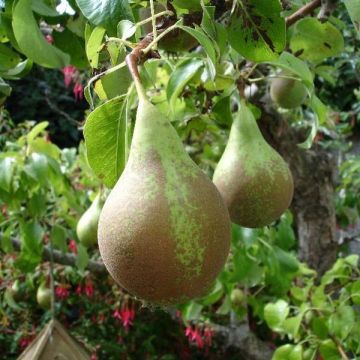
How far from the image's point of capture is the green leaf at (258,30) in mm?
595

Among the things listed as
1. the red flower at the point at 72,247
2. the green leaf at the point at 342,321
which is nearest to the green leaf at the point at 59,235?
the red flower at the point at 72,247

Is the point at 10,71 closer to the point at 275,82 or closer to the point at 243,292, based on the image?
the point at 275,82

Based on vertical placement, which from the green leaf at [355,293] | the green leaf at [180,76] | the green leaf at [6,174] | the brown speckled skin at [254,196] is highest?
the green leaf at [180,76]

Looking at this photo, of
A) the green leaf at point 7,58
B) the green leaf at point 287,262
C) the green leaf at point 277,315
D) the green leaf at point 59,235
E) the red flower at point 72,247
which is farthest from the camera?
the red flower at point 72,247

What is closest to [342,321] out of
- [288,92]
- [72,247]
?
[288,92]

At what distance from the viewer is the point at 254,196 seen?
0.65 m

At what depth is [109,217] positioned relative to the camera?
461mm

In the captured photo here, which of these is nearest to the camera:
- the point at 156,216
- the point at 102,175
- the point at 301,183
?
the point at 156,216

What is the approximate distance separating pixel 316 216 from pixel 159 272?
1523 mm

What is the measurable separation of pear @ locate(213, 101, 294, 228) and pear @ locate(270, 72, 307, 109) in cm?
48

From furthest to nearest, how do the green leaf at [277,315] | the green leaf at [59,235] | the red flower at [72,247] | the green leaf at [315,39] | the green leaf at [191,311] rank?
the red flower at [72,247] → the green leaf at [59,235] → the green leaf at [191,311] → the green leaf at [277,315] → the green leaf at [315,39]

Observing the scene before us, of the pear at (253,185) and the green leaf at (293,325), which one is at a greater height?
the pear at (253,185)

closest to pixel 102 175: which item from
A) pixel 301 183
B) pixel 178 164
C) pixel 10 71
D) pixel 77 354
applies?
pixel 178 164

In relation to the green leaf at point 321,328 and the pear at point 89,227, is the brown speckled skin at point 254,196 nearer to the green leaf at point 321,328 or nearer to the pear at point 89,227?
the green leaf at point 321,328
